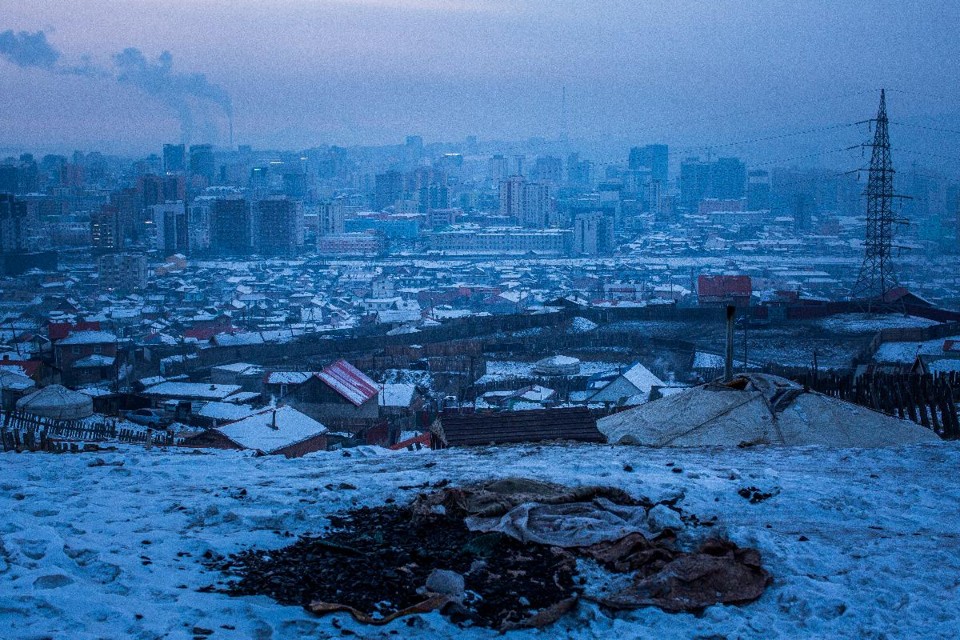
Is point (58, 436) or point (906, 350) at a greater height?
point (58, 436)

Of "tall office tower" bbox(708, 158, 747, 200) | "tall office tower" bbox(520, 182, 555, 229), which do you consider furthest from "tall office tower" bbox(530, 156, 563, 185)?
"tall office tower" bbox(520, 182, 555, 229)

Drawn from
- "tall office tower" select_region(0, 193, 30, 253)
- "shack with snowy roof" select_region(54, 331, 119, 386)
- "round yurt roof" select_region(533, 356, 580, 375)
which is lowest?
"shack with snowy roof" select_region(54, 331, 119, 386)

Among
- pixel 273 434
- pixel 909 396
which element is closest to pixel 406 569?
pixel 909 396

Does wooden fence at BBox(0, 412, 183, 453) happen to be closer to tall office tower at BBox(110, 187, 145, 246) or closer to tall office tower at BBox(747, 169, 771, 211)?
tall office tower at BBox(110, 187, 145, 246)

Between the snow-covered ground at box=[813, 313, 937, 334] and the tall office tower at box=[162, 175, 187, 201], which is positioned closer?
the snow-covered ground at box=[813, 313, 937, 334]

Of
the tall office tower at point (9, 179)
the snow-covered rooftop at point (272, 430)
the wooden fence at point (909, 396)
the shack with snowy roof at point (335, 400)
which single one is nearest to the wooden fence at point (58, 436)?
the snow-covered rooftop at point (272, 430)

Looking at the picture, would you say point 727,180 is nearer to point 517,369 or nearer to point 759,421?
point 517,369

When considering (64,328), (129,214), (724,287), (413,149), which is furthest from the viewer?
(413,149)
